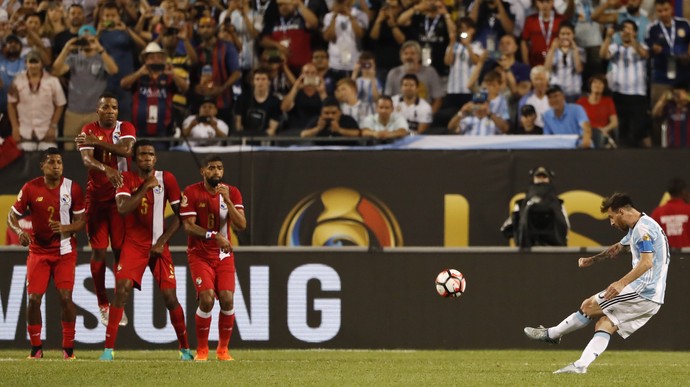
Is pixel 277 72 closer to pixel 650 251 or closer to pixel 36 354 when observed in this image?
pixel 36 354

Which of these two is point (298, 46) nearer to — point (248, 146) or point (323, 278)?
point (248, 146)

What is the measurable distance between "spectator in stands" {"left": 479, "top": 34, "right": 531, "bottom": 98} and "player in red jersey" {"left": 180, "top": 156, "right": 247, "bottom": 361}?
6118 mm

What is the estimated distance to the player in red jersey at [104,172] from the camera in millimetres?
12828

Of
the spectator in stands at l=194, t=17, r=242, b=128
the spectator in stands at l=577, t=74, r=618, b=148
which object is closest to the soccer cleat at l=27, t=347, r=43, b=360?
the spectator in stands at l=194, t=17, r=242, b=128

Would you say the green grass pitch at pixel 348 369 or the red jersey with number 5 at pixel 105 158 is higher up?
the red jersey with number 5 at pixel 105 158

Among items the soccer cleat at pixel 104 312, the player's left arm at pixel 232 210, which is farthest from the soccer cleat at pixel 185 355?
the player's left arm at pixel 232 210

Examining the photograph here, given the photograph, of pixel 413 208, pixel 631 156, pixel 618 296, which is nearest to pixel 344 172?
pixel 413 208

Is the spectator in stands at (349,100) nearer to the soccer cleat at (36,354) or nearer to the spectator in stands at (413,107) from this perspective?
the spectator in stands at (413,107)

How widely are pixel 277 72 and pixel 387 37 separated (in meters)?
1.74

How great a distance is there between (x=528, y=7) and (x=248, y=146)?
4.92 m

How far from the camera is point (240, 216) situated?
500 inches

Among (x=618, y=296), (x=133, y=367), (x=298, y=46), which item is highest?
(x=298, y=46)

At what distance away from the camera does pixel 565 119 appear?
1708 cm

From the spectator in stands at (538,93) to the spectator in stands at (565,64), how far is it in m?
0.36
